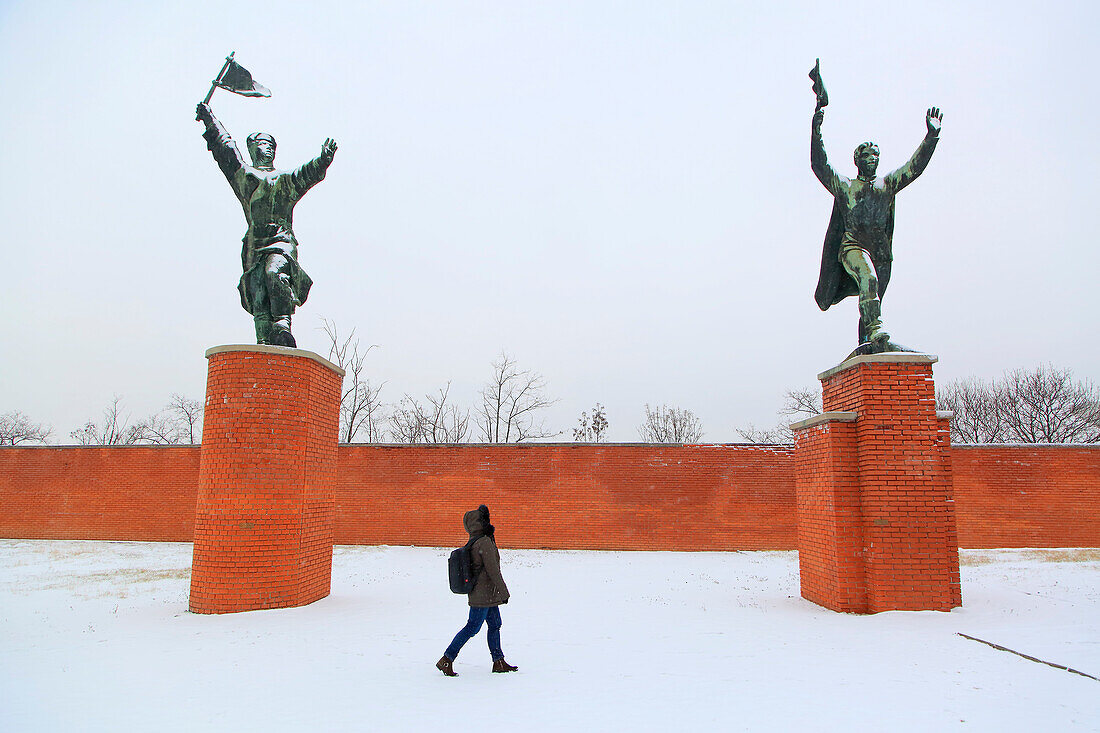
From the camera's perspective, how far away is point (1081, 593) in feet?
26.6

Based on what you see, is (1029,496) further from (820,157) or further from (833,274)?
(820,157)

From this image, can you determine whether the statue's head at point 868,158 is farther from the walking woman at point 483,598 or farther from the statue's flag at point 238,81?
the statue's flag at point 238,81

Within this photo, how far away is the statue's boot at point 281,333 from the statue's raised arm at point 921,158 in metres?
7.95

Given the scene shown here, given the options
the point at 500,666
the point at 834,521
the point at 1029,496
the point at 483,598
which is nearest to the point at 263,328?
the point at 483,598

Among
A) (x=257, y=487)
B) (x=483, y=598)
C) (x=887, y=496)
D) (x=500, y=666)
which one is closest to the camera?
(x=483, y=598)

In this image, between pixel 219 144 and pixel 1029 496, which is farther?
pixel 1029 496

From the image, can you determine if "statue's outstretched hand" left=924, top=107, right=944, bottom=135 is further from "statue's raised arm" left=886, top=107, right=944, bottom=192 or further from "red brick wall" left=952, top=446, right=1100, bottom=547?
"red brick wall" left=952, top=446, right=1100, bottom=547

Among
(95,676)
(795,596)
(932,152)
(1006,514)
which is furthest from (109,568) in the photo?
(1006,514)

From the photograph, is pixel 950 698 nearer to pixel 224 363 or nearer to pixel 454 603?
pixel 454 603

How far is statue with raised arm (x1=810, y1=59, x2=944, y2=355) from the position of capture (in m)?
8.00

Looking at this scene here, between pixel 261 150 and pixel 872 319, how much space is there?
27.4ft

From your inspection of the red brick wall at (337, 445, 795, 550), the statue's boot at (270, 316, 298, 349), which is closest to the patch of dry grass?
the red brick wall at (337, 445, 795, 550)

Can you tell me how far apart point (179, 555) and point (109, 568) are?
8.12 feet

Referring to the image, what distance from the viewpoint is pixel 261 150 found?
8.98 metres
